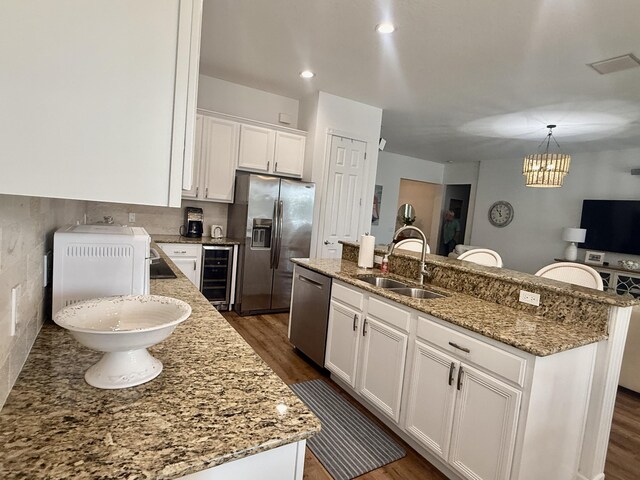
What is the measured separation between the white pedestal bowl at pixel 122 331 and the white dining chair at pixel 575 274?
96.5 inches

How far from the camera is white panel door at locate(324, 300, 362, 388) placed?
7.93 ft

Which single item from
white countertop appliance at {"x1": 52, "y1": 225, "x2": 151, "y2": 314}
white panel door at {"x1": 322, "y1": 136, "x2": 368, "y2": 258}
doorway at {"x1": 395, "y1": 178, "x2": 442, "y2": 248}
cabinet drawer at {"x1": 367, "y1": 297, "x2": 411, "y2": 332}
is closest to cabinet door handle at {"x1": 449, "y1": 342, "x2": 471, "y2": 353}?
cabinet drawer at {"x1": 367, "y1": 297, "x2": 411, "y2": 332}

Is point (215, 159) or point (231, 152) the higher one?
point (231, 152)

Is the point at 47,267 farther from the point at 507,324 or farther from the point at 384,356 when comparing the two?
the point at 507,324

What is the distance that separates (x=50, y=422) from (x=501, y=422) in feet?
5.23

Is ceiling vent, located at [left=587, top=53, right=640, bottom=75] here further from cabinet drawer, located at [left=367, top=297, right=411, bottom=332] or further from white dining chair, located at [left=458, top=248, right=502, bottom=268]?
cabinet drawer, located at [left=367, top=297, right=411, bottom=332]

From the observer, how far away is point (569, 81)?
3.38 m

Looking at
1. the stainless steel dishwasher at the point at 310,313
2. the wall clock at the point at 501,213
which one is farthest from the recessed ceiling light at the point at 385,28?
the wall clock at the point at 501,213

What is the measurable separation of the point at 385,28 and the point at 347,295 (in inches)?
81.7

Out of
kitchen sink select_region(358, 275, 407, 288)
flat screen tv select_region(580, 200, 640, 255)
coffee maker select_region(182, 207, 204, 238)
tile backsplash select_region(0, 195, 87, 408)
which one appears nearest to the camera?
tile backsplash select_region(0, 195, 87, 408)

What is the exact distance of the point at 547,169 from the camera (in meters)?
4.55

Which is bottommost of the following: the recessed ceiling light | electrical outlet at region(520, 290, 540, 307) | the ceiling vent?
electrical outlet at region(520, 290, 540, 307)

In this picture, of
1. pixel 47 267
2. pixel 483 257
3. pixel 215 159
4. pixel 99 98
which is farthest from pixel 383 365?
pixel 215 159

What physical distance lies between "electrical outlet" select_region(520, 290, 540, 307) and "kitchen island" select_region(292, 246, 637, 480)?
0.02 metres
